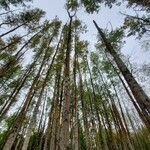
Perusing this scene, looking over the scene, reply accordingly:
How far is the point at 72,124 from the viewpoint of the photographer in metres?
11.5

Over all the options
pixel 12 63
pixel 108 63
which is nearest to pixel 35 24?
pixel 12 63

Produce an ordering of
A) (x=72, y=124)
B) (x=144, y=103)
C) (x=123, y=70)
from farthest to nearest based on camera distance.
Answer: (x=72, y=124) < (x=123, y=70) < (x=144, y=103)

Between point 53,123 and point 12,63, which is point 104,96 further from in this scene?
point 12,63

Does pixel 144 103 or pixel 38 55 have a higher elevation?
pixel 38 55

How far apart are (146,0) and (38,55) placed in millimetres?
7190

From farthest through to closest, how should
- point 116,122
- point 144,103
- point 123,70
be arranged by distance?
point 116,122 → point 123,70 → point 144,103

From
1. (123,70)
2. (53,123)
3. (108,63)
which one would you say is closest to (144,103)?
(123,70)

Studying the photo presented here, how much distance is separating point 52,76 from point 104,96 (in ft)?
12.5

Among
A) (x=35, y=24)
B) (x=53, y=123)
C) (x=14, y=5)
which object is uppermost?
(x=35, y=24)

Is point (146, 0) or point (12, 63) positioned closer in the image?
point (146, 0)

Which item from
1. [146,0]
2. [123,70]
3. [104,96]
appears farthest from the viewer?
[104,96]

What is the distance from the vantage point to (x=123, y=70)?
5.57 meters

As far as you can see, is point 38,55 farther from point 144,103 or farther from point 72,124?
point 144,103

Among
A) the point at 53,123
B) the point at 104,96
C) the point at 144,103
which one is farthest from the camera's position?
the point at 104,96
